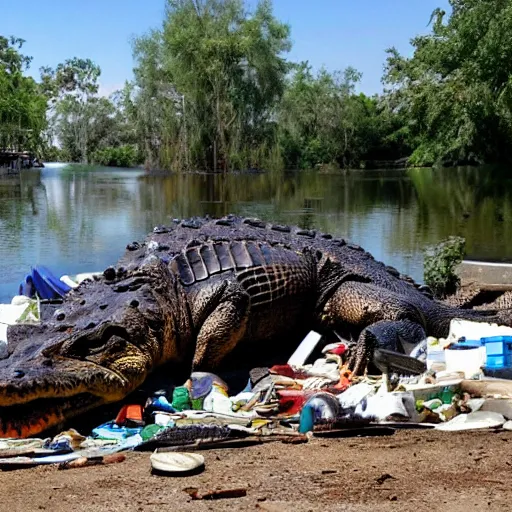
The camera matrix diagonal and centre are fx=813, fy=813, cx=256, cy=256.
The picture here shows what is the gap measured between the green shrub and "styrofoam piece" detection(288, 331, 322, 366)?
453 cm

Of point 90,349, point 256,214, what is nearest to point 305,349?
point 90,349

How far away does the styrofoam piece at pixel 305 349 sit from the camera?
23.5 feet

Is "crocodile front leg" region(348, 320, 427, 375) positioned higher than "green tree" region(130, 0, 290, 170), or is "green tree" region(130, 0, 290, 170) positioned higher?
"green tree" region(130, 0, 290, 170)

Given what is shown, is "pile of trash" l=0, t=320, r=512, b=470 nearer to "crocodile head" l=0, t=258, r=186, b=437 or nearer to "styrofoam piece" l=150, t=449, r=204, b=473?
"styrofoam piece" l=150, t=449, r=204, b=473

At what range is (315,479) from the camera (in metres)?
3.85

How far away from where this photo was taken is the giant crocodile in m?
5.40

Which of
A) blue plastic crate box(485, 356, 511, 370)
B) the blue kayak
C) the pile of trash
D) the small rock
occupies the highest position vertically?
the blue kayak

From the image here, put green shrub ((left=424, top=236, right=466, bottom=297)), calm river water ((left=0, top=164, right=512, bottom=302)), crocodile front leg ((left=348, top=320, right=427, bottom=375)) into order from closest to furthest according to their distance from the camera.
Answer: crocodile front leg ((left=348, top=320, right=427, bottom=375)), green shrub ((left=424, top=236, right=466, bottom=297)), calm river water ((left=0, top=164, right=512, bottom=302))

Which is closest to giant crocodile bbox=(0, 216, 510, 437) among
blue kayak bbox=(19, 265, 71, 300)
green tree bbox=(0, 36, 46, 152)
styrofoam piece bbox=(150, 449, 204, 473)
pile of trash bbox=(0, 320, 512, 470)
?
pile of trash bbox=(0, 320, 512, 470)

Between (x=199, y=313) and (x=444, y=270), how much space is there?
18.9ft

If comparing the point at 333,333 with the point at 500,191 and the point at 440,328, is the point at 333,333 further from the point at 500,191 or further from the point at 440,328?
the point at 500,191

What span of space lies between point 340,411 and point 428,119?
86.9 feet

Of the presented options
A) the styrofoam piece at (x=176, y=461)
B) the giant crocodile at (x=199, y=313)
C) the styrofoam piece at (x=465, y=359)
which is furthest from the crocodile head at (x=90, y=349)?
the styrofoam piece at (x=465, y=359)

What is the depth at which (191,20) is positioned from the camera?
57.7 metres
